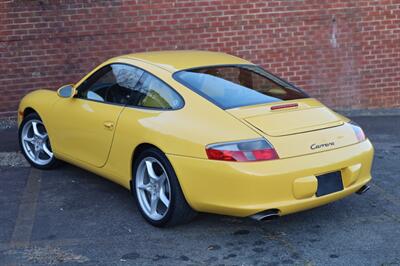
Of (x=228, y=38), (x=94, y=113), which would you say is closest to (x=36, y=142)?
(x=94, y=113)

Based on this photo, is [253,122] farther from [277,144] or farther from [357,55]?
[357,55]

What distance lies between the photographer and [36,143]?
6.32 meters

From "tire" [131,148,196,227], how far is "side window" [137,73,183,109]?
41 cm

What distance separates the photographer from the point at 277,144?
4.20 metres

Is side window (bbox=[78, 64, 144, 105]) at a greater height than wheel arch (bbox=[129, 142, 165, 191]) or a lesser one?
greater

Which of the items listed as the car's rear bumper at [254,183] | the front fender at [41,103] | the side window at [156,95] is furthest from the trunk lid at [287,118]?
the front fender at [41,103]

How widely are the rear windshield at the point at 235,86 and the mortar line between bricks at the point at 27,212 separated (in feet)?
5.83

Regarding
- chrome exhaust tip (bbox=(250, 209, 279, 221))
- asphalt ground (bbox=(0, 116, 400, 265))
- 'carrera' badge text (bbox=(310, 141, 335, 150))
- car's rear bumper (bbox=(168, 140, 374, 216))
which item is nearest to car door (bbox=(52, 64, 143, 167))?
asphalt ground (bbox=(0, 116, 400, 265))

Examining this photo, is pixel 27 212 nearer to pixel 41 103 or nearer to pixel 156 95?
pixel 41 103

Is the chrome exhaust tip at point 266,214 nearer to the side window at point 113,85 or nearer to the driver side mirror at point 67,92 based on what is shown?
the side window at point 113,85

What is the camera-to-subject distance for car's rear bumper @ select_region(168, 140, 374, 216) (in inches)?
160

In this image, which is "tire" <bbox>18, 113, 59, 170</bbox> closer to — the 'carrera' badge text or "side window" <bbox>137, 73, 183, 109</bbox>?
"side window" <bbox>137, 73, 183, 109</bbox>

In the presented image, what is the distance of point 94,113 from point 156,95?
0.78 metres

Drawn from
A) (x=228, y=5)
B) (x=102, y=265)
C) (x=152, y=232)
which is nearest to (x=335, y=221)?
(x=152, y=232)
